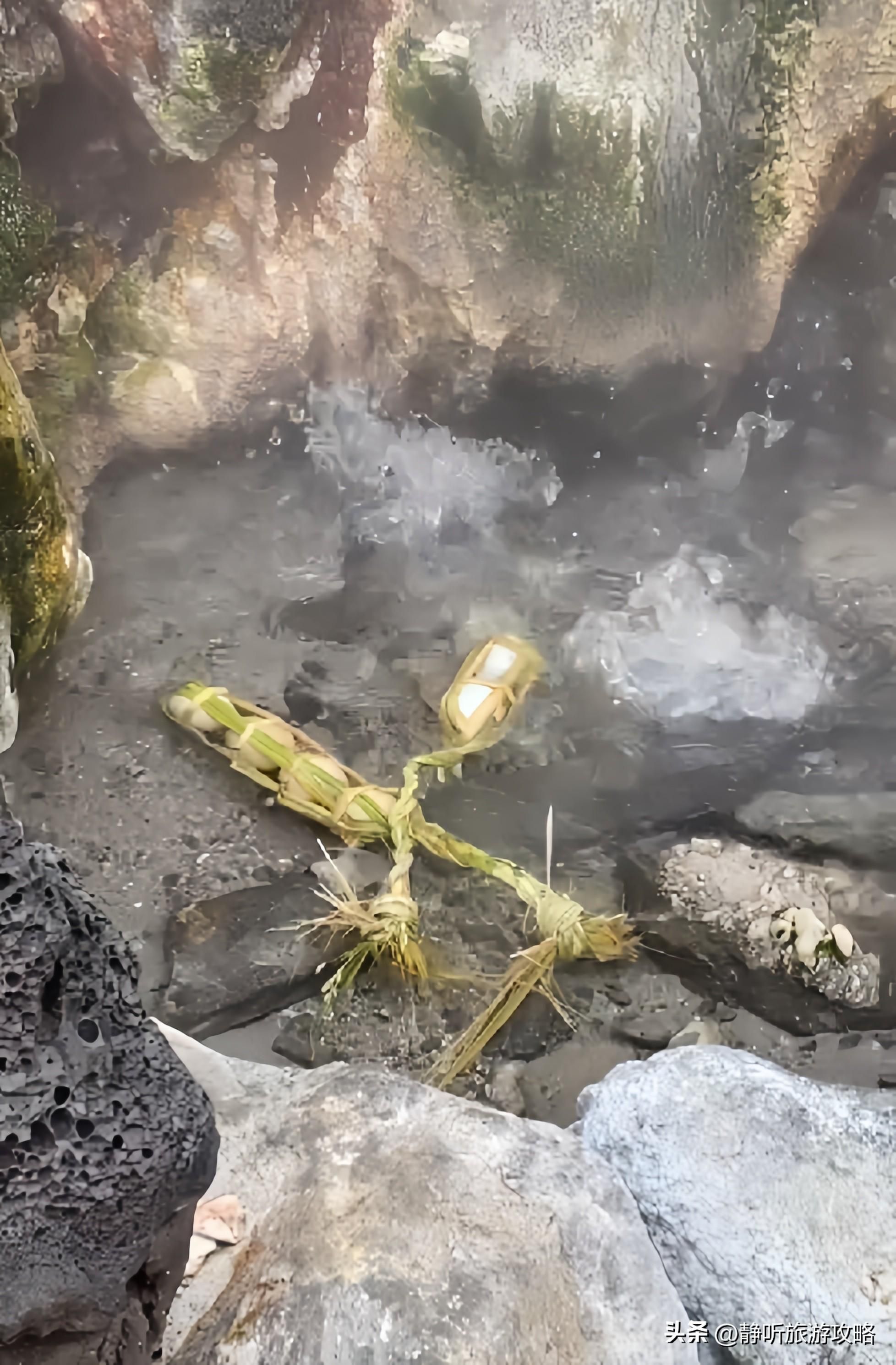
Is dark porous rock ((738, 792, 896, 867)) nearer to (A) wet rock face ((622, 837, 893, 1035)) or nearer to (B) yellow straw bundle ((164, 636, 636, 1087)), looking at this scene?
(A) wet rock face ((622, 837, 893, 1035))

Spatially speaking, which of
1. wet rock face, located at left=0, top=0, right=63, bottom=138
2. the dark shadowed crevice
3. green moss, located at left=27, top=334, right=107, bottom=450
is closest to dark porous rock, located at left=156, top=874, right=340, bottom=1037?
green moss, located at left=27, top=334, right=107, bottom=450

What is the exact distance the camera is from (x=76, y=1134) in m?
0.57

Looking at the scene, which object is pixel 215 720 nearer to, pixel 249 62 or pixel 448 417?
pixel 448 417

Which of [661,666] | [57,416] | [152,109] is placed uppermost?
[152,109]

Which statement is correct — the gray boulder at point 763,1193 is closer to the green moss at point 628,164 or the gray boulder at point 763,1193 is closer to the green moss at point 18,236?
the green moss at point 628,164

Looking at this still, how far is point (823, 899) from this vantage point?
1.34 metres

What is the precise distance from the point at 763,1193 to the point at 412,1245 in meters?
0.35

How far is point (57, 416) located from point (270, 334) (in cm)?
35

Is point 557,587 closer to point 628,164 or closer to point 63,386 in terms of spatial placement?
point 628,164

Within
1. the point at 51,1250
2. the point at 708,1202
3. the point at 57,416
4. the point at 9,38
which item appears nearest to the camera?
the point at 51,1250

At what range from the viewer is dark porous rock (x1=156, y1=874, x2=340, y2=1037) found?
122cm

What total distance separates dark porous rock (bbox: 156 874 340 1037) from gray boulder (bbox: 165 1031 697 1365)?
22 centimetres

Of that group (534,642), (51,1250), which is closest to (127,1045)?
(51,1250)

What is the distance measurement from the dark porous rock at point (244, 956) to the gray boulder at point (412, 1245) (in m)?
0.22
